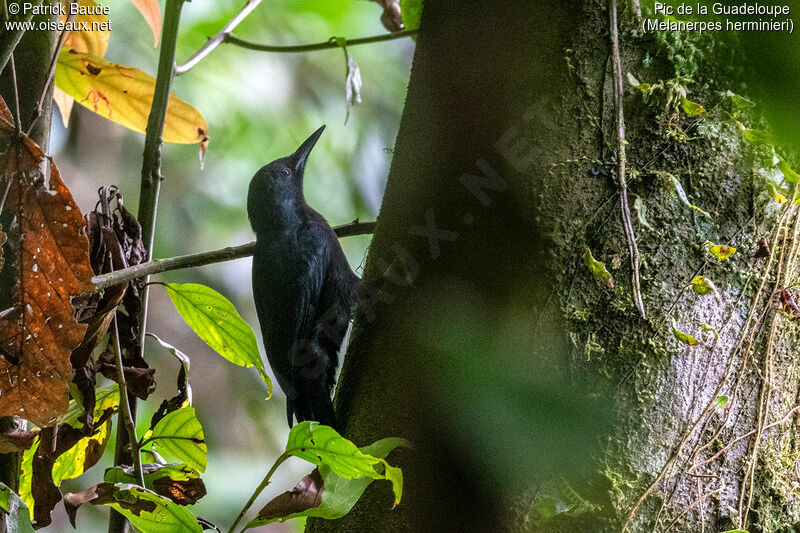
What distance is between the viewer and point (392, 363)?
43.1 inches

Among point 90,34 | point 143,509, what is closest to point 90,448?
point 143,509

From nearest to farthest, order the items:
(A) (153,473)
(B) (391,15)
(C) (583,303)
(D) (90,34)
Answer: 1. (C) (583,303)
2. (A) (153,473)
3. (D) (90,34)
4. (B) (391,15)

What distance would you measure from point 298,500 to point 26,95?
3.29ft

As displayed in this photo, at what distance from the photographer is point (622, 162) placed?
3.32ft

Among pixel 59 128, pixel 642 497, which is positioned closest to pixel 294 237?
pixel 642 497

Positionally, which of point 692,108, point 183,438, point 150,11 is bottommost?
point 183,438

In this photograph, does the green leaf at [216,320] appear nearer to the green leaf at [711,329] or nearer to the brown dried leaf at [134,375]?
the brown dried leaf at [134,375]

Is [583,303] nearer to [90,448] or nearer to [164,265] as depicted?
[164,265]

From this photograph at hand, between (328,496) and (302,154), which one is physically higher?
(302,154)

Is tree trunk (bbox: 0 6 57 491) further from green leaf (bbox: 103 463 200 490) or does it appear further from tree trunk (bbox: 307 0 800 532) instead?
tree trunk (bbox: 307 0 800 532)

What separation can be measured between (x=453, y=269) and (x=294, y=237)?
104 cm

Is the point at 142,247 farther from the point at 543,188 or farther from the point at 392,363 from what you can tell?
the point at 543,188

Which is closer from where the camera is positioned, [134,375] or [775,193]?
[775,193]

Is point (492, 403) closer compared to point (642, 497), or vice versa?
point (492, 403)
